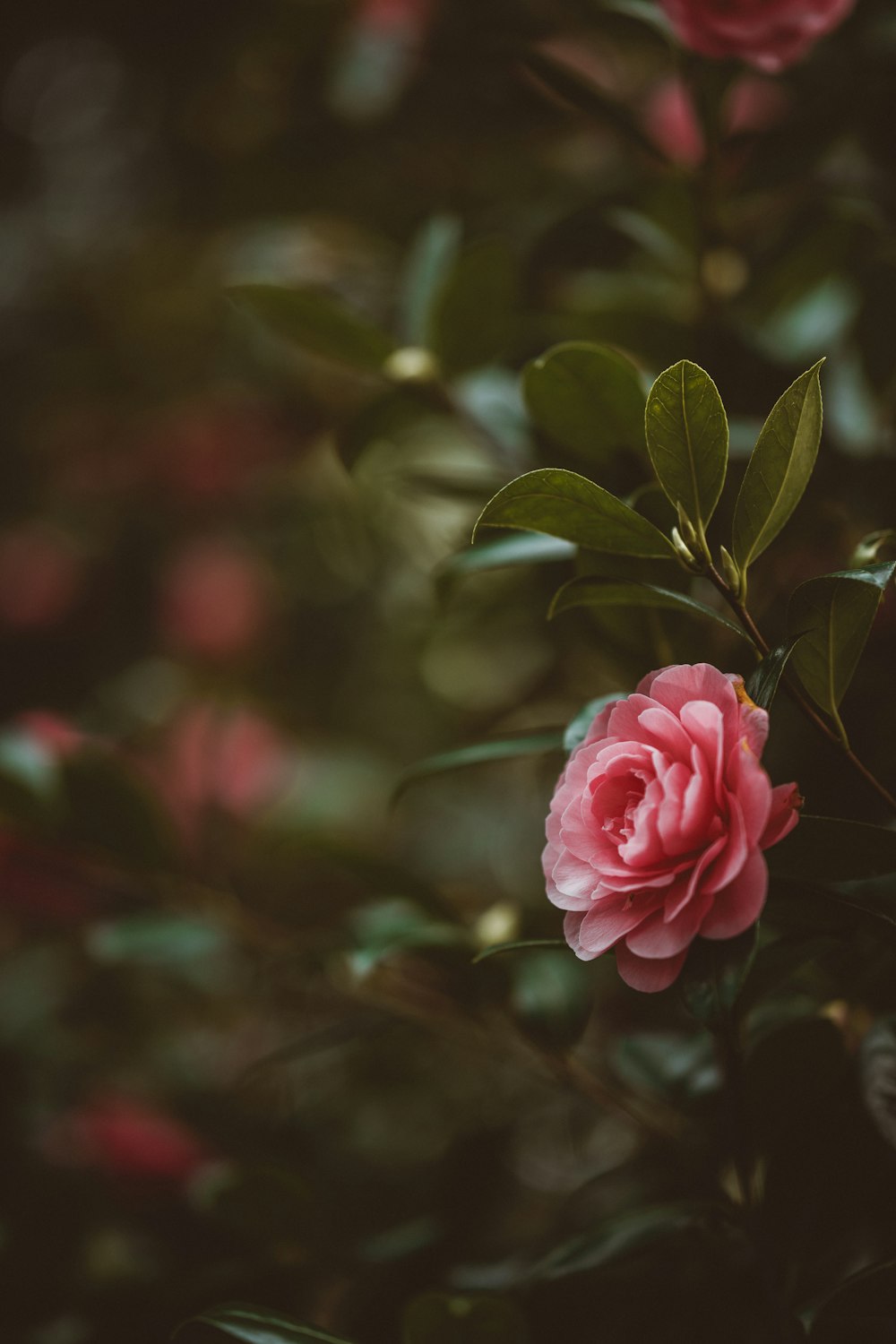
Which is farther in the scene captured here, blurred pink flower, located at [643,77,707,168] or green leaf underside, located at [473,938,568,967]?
blurred pink flower, located at [643,77,707,168]

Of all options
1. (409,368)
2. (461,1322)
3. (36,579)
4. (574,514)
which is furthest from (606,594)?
(36,579)

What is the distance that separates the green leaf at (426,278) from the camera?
70 centimetres

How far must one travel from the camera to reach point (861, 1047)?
1.55 ft

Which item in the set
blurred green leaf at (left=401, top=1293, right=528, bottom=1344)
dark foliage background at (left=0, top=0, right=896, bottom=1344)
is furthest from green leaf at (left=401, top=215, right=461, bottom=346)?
blurred green leaf at (left=401, top=1293, right=528, bottom=1344)

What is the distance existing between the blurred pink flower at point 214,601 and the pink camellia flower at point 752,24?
107 cm

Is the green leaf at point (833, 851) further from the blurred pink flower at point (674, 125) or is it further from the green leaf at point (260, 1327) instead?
the blurred pink flower at point (674, 125)

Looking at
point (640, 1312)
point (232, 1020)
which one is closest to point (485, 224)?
point (640, 1312)

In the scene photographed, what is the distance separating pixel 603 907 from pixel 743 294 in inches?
21.9

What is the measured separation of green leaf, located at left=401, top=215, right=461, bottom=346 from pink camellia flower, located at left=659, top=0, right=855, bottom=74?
21 cm

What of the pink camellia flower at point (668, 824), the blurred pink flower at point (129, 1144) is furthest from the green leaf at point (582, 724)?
the blurred pink flower at point (129, 1144)

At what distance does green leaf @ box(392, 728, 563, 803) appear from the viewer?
0.55m

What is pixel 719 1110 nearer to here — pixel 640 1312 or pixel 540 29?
pixel 640 1312

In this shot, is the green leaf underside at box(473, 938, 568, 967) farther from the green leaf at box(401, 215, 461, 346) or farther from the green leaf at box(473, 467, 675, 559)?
the green leaf at box(401, 215, 461, 346)

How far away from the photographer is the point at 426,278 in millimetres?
702
